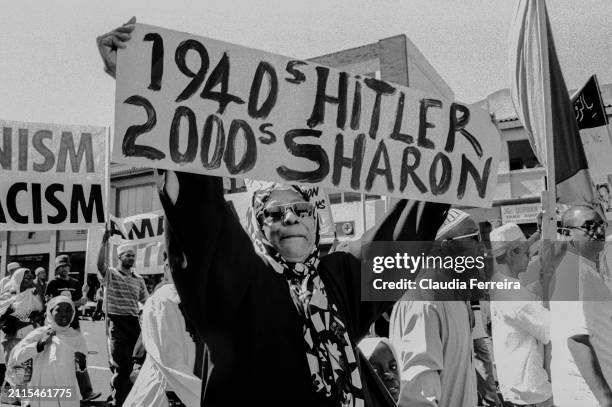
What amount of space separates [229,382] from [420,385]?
1.47 meters

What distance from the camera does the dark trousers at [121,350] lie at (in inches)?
241

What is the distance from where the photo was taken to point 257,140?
283 centimetres

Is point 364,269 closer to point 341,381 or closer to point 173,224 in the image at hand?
point 341,381

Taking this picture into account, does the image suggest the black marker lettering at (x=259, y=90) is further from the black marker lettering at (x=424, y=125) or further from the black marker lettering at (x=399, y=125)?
the black marker lettering at (x=424, y=125)

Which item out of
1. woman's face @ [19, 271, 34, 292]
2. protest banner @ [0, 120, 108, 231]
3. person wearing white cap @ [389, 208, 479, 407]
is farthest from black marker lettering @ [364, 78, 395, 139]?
woman's face @ [19, 271, 34, 292]

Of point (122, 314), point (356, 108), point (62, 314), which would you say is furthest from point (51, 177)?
point (356, 108)

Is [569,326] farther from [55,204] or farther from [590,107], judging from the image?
[55,204]

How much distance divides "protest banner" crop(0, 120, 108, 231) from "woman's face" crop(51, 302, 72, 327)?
112 cm

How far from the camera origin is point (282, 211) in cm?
259

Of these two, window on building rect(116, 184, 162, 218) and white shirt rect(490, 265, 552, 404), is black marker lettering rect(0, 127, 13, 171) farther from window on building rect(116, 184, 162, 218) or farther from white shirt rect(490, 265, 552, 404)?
window on building rect(116, 184, 162, 218)

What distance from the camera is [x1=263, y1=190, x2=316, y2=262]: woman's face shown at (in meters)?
2.55

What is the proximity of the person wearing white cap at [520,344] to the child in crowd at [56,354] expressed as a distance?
12.3 ft

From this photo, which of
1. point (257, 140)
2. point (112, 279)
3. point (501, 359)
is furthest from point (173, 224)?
point (112, 279)

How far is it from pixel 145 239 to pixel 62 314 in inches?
116
